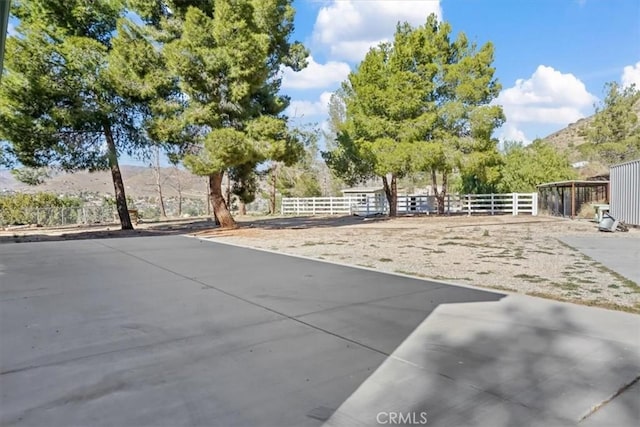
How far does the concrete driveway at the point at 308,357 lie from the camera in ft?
7.38

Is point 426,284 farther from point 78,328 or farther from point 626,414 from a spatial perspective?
point 78,328

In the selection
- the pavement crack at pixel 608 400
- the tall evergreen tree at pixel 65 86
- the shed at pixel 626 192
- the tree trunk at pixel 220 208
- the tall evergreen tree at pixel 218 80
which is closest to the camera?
the pavement crack at pixel 608 400

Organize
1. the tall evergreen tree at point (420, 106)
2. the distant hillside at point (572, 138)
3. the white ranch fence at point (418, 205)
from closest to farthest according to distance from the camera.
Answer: the tall evergreen tree at point (420, 106) < the white ranch fence at point (418, 205) < the distant hillside at point (572, 138)

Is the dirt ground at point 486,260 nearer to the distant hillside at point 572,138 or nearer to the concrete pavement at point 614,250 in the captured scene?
the concrete pavement at point 614,250

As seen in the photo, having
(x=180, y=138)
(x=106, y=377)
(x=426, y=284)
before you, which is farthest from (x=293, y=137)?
(x=106, y=377)

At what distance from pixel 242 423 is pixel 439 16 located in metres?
23.4

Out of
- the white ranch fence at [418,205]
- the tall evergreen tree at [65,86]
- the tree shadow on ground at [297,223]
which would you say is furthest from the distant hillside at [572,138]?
the tall evergreen tree at [65,86]

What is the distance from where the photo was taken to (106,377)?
2.68 m

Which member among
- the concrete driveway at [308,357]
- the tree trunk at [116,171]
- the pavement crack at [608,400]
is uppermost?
the tree trunk at [116,171]

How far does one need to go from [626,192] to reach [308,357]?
15561 millimetres

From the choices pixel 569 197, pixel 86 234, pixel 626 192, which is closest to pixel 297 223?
pixel 86 234

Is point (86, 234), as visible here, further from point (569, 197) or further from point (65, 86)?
point (569, 197)

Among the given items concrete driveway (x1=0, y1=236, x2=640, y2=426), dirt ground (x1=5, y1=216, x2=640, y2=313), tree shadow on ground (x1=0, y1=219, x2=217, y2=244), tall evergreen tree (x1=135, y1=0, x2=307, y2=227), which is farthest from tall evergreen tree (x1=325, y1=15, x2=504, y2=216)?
concrete driveway (x1=0, y1=236, x2=640, y2=426)

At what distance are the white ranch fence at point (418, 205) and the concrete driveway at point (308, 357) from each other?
2043 cm
